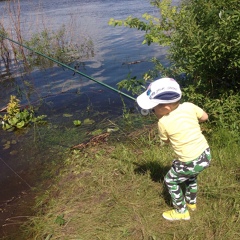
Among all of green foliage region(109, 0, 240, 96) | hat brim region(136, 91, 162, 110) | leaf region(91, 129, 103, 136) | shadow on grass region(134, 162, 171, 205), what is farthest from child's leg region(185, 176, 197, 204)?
leaf region(91, 129, 103, 136)

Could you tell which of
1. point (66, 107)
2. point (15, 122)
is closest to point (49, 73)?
point (66, 107)

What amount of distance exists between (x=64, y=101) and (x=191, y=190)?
4.72m

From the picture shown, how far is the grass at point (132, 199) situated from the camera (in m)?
2.71

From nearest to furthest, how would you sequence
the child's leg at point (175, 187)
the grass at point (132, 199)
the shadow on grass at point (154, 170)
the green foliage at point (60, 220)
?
the child's leg at point (175, 187) < the grass at point (132, 199) < the green foliage at point (60, 220) < the shadow on grass at point (154, 170)

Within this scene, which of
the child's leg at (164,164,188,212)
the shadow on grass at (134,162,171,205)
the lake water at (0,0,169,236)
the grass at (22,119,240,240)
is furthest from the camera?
the lake water at (0,0,169,236)

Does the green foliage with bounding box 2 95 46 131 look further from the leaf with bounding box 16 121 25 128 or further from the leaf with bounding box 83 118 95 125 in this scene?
the leaf with bounding box 83 118 95 125

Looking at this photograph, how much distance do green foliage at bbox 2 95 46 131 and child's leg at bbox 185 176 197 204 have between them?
3.85 metres

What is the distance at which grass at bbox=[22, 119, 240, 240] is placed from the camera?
271 centimetres

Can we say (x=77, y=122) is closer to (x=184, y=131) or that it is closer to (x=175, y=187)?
(x=175, y=187)

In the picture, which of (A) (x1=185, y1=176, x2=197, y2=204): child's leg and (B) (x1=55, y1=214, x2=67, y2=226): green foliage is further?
(B) (x1=55, y1=214, x2=67, y2=226): green foliage

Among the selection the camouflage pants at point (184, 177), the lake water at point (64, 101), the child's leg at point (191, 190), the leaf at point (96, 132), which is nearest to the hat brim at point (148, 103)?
the camouflage pants at point (184, 177)

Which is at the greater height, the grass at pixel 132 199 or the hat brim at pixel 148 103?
the hat brim at pixel 148 103

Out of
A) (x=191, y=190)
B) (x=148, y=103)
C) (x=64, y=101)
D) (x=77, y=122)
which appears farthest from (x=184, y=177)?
(x=64, y=101)

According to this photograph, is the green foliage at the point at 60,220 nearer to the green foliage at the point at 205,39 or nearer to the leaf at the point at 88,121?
the green foliage at the point at 205,39
